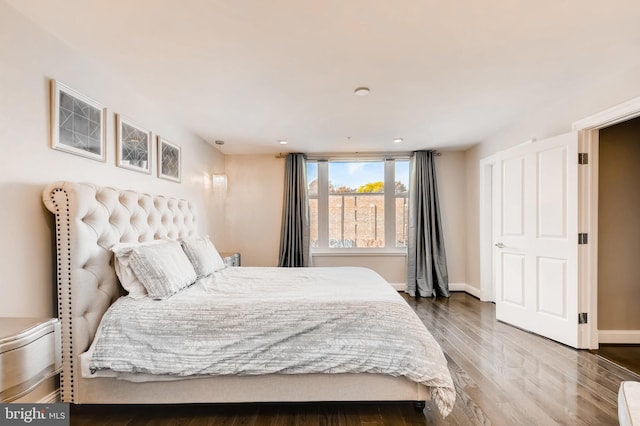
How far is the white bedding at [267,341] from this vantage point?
165 cm

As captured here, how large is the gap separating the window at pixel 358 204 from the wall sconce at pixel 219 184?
140 centimetres

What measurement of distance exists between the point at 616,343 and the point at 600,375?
3.10 feet

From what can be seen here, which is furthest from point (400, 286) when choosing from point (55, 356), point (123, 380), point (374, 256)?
point (55, 356)

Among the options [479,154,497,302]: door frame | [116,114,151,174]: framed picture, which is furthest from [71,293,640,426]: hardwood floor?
[116,114,151,174]: framed picture

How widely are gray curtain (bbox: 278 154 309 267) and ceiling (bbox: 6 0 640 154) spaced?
158 cm

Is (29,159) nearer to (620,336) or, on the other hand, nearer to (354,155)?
(354,155)

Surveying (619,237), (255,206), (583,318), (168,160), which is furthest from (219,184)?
(619,237)

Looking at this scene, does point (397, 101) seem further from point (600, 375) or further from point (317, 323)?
point (600, 375)

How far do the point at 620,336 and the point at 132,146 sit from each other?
4.98m

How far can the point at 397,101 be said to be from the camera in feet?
9.09

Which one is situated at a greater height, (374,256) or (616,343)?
(374,256)

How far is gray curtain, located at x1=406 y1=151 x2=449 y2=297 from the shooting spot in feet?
15.0

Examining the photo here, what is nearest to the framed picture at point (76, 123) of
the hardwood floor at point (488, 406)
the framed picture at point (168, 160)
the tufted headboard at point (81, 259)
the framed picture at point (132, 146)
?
the framed picture at point (132, 146)

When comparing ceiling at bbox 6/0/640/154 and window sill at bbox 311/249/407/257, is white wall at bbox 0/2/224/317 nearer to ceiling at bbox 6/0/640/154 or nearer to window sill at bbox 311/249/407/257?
ceiling at bbox 6/0/640/154
